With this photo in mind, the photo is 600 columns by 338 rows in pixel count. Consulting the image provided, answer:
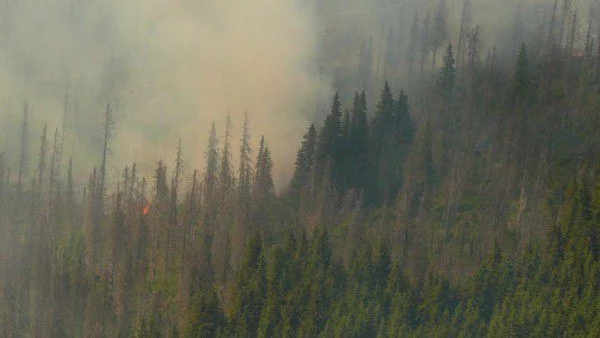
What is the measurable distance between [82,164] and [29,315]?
1714 inches

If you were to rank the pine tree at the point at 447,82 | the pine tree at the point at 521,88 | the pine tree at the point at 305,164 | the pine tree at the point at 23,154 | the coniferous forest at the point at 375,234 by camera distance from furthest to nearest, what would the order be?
1. the pine tree at the point at 23,154
2. the pine tree at the point at 447,82
3. the pine tree at the point at 305,164
4. the pine tree at the point at 521,88
5. the coniferous forest at the point at 375,234

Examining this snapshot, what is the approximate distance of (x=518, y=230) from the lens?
11625 centimetres

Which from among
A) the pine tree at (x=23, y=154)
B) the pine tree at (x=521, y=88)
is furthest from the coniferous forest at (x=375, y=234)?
the pine tree at (x=23, y=154)

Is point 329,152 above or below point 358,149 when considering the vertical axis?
below

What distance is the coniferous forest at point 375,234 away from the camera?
103m

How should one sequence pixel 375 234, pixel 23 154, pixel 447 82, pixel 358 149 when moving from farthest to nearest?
pixel 23 154
pixel 447 82
pixel 358 149
pixel 375 234

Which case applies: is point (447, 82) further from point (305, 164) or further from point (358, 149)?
point (305, 164)

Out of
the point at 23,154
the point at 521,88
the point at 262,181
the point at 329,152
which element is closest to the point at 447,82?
the point at 521,88

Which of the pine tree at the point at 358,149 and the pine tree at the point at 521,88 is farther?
the pine tree at the point at 358,149

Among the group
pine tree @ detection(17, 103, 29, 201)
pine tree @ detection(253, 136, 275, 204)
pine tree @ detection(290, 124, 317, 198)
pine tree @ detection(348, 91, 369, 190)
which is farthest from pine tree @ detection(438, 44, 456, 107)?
pine tree @ detection(17, 103, 29, 201)

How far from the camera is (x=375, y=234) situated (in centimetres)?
12406

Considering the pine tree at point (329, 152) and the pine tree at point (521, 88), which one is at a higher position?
the pine tree at point (521, 88)

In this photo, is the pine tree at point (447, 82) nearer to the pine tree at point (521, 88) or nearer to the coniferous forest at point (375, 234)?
the coniferous forest at point (375, 234)

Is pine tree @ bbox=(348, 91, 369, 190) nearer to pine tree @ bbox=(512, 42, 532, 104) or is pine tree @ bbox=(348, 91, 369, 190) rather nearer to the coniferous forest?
the coniferous forest
